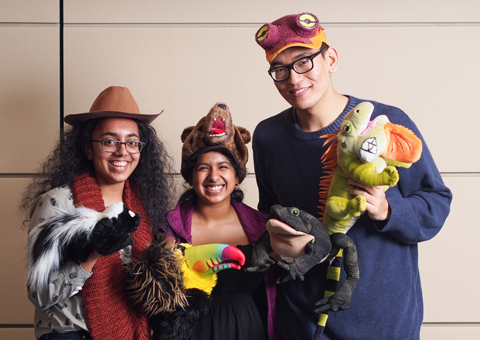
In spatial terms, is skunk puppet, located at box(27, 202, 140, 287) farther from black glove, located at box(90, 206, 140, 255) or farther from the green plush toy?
the green plush toy

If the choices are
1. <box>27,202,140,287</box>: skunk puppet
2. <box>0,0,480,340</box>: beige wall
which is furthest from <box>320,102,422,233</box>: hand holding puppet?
<box>0,0,480,340</box>: beige wall

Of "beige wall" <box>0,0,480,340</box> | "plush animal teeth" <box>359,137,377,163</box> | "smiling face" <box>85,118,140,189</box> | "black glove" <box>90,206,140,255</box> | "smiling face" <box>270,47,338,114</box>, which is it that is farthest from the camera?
"beige wall" <box>0,0,480,340</box>

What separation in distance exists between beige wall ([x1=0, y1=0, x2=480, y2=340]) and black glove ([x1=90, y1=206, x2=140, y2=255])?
105 centimetres

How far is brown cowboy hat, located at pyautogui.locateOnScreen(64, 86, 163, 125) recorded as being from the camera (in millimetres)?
1506

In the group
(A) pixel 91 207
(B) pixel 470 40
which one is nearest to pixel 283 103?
(B) pixel 470 40

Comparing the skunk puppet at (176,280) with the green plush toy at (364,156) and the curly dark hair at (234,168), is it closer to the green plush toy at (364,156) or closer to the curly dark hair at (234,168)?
the curly dark hair at (234,168)

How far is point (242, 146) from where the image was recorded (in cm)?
169

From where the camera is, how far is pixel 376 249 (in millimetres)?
1352

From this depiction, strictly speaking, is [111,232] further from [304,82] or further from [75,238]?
[304,82]

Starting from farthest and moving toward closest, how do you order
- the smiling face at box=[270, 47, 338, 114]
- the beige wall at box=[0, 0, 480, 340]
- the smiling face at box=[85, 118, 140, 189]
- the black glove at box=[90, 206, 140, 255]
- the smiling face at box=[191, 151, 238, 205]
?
the beige wall at box=[0, 0, 480, 340], the smiling face at box=[191, 151, 238, 205], the smiling face at box=[85, 118, 140, 189], the smiling face at box=[270, 47, 338, 114], the black glove at box=[90, 206, 140, 255]

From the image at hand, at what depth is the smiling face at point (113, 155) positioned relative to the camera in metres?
1.48

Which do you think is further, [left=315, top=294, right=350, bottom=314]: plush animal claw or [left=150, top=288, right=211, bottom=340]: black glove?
[left=150, top=288, right=211, bottom=340]: black glove

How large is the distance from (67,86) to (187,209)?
3.45ft

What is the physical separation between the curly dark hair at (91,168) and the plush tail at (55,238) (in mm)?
287
